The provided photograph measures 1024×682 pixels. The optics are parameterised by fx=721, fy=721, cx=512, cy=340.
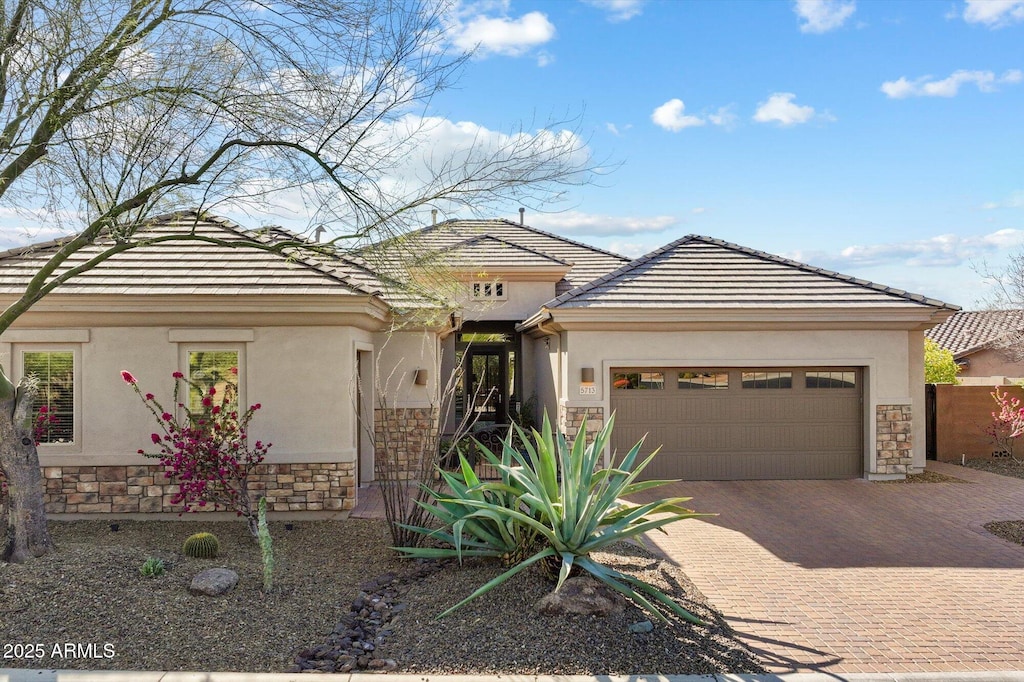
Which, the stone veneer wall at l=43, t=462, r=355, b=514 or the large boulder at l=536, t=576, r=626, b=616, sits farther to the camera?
the stone veneer wall at l=43, t=462, r=355, b=514

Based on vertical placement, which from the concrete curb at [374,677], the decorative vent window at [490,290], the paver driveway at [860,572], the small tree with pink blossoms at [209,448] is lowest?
the paver driveway at [860,572]

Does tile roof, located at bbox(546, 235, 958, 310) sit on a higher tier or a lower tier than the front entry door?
higher

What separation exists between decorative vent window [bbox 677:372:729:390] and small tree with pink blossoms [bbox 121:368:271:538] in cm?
726

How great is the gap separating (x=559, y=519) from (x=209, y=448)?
4791mm

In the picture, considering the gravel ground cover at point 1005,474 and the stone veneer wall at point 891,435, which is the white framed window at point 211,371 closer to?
the gravel ground cover at point 1005,474

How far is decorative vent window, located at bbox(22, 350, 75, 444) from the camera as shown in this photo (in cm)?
989

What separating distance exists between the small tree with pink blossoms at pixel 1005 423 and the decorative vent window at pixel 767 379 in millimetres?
4890

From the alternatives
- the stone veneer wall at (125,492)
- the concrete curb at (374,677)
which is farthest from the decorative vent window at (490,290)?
the concrete curb at (374,677)

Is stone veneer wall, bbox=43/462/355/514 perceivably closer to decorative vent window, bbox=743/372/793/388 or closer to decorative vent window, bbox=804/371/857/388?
decorative vent window, bbox=743/372/793/388

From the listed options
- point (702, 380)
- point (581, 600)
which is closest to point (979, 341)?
point (702, 380)

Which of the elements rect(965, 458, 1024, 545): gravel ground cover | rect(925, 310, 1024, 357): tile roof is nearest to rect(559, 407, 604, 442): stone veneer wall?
rect(965, 458, 1024, 545): gravel ground cover

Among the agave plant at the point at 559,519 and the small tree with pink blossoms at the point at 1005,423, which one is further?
the small tree with pink blossoms at the point at 1005,423

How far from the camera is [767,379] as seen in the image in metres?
13.0

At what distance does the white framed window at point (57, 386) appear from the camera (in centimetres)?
985
